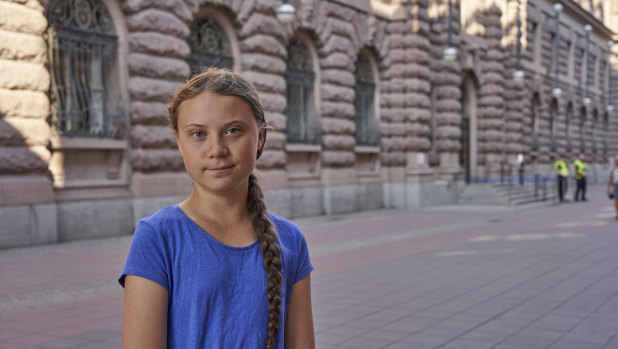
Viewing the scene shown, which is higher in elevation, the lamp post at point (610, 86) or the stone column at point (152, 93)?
the lamp post at point (610, 86)

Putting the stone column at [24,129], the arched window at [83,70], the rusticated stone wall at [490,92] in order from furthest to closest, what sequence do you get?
the rusticated stone wall at [490,92] → the arched window at [83,70] → the stone column at [24,129]

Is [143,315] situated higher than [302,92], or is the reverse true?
[302,92]

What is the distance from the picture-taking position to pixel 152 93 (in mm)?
13695

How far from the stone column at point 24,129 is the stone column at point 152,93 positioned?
1.96 m

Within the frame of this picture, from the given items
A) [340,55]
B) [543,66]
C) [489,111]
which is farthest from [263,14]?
[543,66]

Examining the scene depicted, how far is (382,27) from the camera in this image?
21.7 meters

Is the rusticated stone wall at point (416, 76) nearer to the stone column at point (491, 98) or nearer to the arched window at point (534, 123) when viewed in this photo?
the stone column at point (491, 98)

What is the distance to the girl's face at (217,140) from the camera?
1836 millimetres

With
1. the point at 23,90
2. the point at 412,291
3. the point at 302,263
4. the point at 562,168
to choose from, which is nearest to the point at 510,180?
the point at 562,168

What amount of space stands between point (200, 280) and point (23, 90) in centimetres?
1084

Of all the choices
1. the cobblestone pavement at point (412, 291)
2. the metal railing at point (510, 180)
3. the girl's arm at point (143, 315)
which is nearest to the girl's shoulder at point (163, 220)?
the girl's arm at point (143, 315)

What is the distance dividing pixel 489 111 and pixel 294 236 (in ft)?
88.7

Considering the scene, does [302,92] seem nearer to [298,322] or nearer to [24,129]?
[24,129]

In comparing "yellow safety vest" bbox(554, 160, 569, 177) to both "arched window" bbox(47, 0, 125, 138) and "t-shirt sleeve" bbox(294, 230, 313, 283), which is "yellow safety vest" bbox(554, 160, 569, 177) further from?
"t-shirt sleeve" bbox(294, 230, 313, 283)
